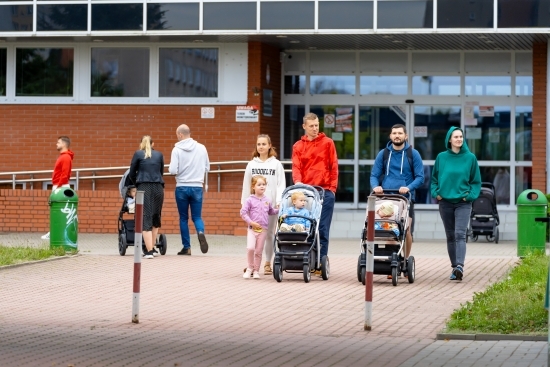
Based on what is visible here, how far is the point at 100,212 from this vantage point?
24.0 meters

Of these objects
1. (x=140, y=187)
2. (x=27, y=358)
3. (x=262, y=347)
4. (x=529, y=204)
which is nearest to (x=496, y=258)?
(x=529, y=204)

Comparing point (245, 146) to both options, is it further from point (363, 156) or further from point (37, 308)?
point (37, 308)

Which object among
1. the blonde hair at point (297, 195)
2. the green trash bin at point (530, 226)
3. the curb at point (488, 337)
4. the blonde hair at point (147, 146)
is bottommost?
the curb at point (488, 337)

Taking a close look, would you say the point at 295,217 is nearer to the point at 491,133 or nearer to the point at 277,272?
the point at 277,272

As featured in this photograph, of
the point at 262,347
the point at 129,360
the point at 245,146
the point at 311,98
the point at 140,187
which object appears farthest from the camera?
the point at 311,98

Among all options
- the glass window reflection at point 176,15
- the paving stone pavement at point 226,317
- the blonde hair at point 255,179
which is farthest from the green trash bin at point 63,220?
the glass window reflection at point 176,15

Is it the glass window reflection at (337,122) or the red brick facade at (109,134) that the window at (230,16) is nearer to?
the red brick facade at (109,134)

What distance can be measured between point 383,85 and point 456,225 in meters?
13.0

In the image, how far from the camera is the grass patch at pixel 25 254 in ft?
52.4

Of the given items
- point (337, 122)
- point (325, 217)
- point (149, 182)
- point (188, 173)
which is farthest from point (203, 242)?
point (337, 122)

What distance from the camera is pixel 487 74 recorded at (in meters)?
26.4

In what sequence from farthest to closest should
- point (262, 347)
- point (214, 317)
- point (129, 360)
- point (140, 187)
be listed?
1. point (140, 187)
2. point (214, 317)
3. point (262, 347)
4. point (129, 360)

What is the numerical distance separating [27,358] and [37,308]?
3151 millimetres

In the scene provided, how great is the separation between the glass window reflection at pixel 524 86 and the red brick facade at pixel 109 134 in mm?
5465
